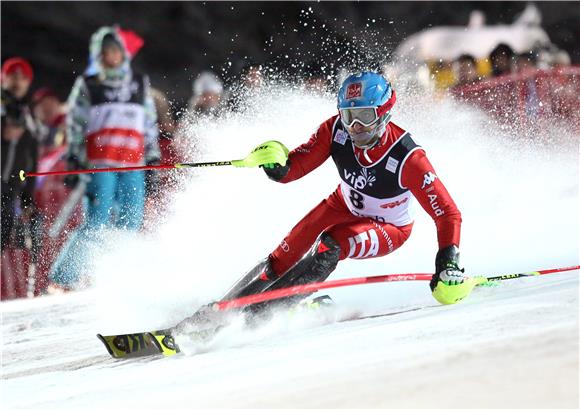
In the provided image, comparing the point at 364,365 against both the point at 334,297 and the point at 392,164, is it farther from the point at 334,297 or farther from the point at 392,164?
the point at 334,297

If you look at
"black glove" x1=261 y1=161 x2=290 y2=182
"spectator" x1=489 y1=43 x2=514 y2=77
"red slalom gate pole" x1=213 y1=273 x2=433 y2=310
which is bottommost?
"red slalom gate pole" x1=213 y1=273 x2=433 y2=310

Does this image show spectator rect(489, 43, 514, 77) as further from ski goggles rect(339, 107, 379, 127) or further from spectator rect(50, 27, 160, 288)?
ski goggles rect(339, 107, 379, 127)

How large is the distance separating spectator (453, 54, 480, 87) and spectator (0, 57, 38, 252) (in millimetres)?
4064

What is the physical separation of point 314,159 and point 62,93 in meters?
3.67

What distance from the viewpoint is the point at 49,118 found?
7.08 metres

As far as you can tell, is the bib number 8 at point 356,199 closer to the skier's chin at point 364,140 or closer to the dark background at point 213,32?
the skier's chin at point 364,140

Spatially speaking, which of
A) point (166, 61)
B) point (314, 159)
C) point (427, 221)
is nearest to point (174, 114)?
point (166, 61)

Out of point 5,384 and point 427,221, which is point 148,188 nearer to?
point 427,221

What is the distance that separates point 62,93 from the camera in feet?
23.8

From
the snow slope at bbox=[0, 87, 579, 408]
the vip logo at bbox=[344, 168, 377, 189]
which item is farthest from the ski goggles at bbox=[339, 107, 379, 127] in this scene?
the snow slope at bbox=[0, 87, 579, 408]

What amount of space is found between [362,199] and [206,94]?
353cm

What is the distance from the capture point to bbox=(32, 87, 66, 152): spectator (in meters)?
7.02

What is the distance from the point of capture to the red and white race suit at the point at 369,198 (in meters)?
3.97

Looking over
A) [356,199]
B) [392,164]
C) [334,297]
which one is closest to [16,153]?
[334,297]
